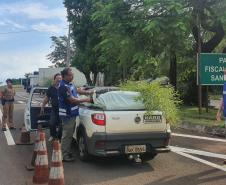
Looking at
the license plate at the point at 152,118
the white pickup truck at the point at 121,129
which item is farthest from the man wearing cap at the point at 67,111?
the license plate at the point at 152,118

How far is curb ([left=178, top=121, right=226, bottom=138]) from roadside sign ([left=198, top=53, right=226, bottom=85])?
220 centimetres

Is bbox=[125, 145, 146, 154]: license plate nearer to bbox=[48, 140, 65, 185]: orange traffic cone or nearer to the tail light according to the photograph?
the tail light

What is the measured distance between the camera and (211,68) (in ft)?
57.3

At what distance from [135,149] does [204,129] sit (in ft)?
21.8

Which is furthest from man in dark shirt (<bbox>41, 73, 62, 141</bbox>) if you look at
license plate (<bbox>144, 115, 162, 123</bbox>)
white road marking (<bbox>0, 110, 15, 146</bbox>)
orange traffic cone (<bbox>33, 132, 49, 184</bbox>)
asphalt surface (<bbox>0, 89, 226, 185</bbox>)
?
orange traffic cone (<bbox>33, 132, 49, 184</bbox>)

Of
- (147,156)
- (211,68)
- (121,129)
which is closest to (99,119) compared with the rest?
(121,129)

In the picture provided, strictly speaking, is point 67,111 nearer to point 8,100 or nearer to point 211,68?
point 8,100

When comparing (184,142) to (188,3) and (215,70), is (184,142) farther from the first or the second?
(188,3)

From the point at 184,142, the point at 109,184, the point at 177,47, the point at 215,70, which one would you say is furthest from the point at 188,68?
the point at 109,184

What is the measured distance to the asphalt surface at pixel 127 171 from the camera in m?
7.77

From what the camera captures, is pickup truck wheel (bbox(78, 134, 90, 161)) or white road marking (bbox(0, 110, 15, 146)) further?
white road marking (bbox(0, 110, 15, 146))

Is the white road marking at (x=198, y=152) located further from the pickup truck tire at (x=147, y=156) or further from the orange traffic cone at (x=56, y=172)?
the orange traffic cone at (x=56, y=172)

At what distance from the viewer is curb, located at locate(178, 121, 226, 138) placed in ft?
45.9

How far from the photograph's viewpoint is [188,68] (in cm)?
2692
